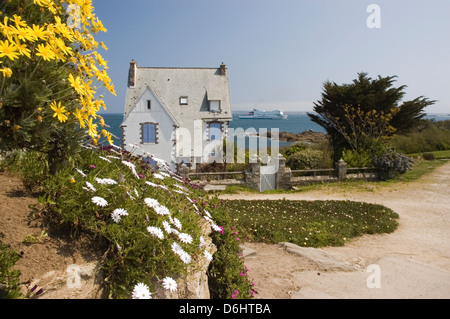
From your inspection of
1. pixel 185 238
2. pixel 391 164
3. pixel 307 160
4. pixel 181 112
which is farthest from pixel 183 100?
pixel 185 238

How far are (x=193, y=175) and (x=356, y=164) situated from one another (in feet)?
31.6

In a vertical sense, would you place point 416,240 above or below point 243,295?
below

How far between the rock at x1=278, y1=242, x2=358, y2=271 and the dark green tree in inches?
714

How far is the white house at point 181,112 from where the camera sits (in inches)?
1115

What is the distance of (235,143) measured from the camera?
26.0m

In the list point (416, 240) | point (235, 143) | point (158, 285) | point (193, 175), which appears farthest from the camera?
point (235, 143)

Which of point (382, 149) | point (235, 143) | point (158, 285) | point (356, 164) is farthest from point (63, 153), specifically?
point (235, 143)

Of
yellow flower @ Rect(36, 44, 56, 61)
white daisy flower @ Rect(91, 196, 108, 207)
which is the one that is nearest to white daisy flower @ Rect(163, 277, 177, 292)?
white daisy flower @ Rect(91, 196, 108, 207)

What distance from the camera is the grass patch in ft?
27.1

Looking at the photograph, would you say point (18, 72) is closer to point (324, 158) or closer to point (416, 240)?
point (416, 240)

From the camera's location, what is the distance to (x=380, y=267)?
6320 mm
